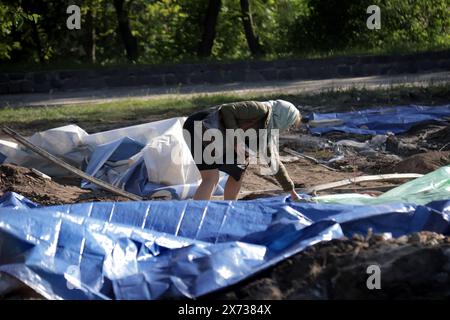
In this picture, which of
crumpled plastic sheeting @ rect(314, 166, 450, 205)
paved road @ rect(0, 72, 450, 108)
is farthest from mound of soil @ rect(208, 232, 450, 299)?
paved road @ rect(0, 72, 450, 108)

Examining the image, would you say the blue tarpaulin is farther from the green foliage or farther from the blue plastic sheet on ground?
the green foliage

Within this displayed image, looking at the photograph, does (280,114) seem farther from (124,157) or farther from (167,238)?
(124,157)

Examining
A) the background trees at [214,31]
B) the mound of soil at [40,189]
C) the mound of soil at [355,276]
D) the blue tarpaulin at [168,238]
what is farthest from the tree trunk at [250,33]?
Result: the mound of soil at [355,276]

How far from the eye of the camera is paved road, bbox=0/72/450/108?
15.6 metres

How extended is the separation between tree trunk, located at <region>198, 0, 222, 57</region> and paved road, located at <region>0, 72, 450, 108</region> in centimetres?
377

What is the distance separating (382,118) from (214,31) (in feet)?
35.3

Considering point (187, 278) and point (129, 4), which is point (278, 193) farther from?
point (129, 4)

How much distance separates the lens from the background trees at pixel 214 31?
2006cm

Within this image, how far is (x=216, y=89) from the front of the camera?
1686 centimetres

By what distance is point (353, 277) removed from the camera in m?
4.54

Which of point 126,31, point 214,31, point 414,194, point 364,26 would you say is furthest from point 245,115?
point 364,26

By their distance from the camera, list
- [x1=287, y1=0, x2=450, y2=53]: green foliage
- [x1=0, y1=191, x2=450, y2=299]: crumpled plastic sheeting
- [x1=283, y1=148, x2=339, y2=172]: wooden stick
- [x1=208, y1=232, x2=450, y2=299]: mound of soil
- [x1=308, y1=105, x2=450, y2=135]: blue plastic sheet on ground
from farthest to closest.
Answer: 1. [x1=287, y1=0, x2=450, y2=53]: green foliage
2. [x1=308, y1=105, x2=450, y2=135]: blue plastic sheet on ground
3. [x1=283, y1=148, x2=339, y2=172]: wooden stick
4. [x1=0, y1=191, x2=450, y2=299]: crumpled plastic sheeting
5. [x1=208, y1=232, x2=450, y2=299]: mound of soil

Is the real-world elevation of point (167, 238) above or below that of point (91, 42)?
below

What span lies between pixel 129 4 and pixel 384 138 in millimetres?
11543
